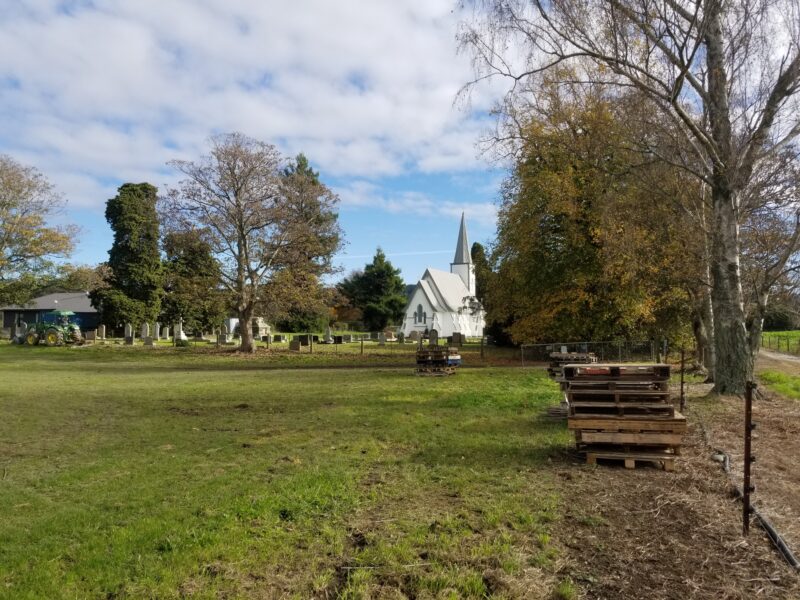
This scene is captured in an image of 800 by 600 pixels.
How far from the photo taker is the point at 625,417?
7.03 metres

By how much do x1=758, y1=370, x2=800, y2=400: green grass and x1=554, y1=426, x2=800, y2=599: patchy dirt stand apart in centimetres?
1057

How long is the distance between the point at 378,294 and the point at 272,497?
59396 millimetres

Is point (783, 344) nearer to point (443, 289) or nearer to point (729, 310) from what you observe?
point (443, 289)

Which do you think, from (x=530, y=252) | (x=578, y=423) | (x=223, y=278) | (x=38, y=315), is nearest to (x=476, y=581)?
(x=578, y=423)

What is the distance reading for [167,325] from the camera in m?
49.8

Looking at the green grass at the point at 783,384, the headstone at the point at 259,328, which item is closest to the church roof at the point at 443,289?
the headstone at the point at 259,328

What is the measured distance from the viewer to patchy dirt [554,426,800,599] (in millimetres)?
3727

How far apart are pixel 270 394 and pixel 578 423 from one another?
9187mm

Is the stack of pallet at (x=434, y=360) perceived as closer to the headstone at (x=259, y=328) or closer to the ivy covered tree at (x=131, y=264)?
the ivy covered tree at (x=131, y=264)

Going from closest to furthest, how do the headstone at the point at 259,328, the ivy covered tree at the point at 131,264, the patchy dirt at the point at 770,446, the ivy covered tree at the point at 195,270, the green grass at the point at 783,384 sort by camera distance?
the patchy dirt at the point at 770,446
the green grass at the point at 783,384
the ivy covered tree at the point at 195,270
the ivy covered tree at the point at 131,264
the headstone at the point at 259,328

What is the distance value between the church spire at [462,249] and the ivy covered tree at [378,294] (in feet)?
54.3

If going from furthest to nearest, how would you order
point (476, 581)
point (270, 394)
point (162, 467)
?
1. point (270, 394)
2. point (162, 467)
3. point (476, 581)

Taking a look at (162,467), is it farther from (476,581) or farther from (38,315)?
(38,315)

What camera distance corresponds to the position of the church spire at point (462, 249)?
7919 cm
